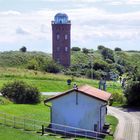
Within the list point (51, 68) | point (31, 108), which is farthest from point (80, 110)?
point (51, 68)

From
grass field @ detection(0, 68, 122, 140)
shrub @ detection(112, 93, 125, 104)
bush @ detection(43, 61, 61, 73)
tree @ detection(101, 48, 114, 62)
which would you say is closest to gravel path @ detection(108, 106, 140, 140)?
grass field @ detection(0, 68, 122, 140)

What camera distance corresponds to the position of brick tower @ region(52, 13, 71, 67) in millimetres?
120375

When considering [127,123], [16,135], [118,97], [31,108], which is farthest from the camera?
[118,97]

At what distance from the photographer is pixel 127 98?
6338 centimetres

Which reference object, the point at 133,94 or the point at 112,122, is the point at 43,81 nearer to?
the point at 133,94

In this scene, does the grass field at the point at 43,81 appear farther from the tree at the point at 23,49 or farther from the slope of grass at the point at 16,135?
the tree at the point at 23,49

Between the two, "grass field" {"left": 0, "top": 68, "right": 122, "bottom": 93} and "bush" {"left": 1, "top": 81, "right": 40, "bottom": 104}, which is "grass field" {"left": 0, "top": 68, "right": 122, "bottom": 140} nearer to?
"grass field" {"left": 0, "top": 68, "right": 122, "bottom": 93}

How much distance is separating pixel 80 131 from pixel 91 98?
113 inches

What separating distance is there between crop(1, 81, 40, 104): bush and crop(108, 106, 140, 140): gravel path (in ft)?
29.9

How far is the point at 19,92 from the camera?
56438mm

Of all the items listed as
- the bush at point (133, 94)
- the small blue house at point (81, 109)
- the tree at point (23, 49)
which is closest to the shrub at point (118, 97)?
the bush at point (133, 94)

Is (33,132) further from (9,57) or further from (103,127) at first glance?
(9,57)

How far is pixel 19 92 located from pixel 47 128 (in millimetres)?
20544

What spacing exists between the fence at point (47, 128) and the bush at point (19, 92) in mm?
17097
